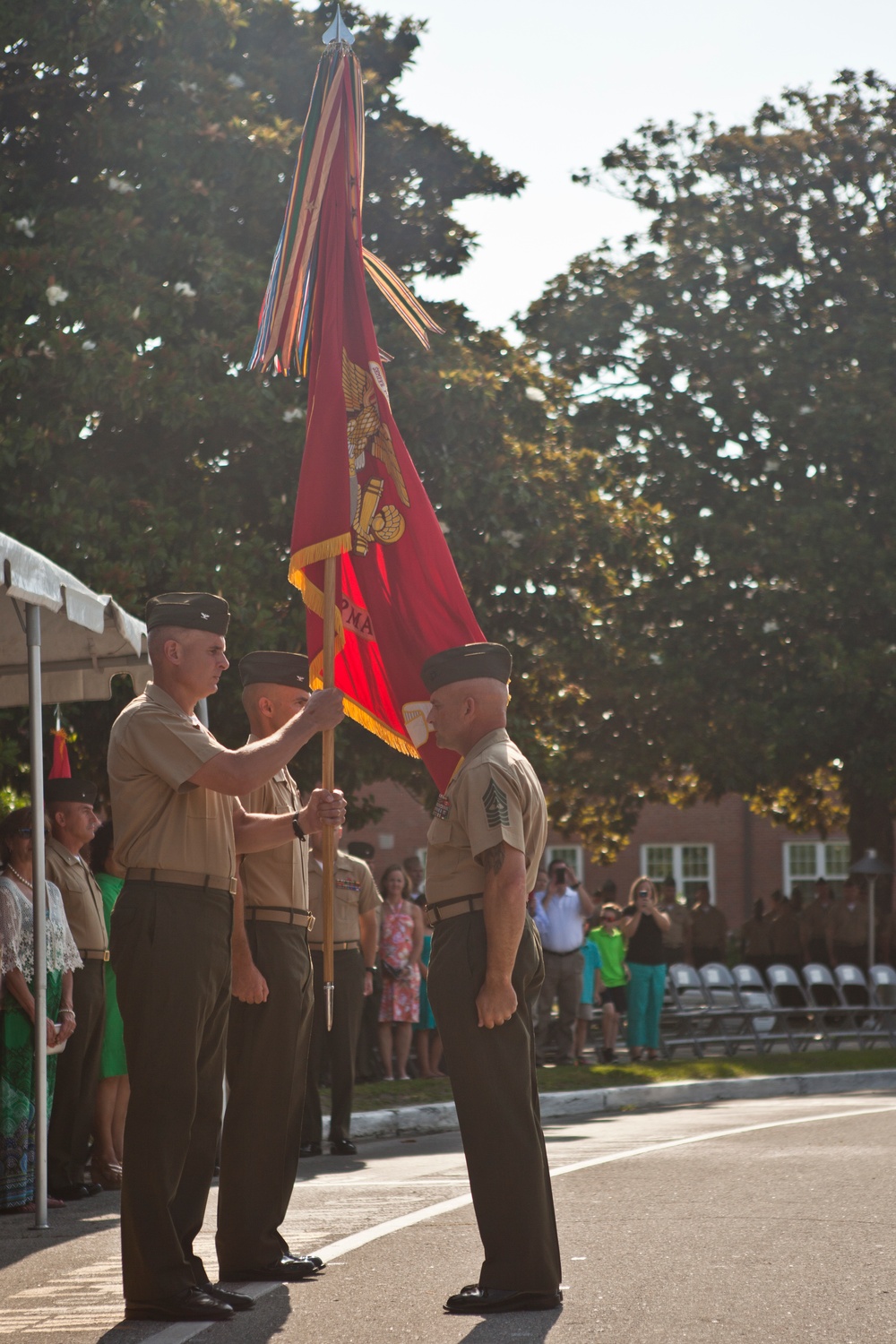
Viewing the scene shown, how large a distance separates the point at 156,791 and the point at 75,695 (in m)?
5.71

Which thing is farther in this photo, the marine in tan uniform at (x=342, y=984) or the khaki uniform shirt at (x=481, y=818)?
the marine in tan uniform at (x=342, y=984)

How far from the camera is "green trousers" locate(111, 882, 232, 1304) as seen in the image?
5543 mm

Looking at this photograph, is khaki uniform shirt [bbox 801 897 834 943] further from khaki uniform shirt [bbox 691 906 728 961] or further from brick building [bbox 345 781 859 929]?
brick building [bbox 345 781 859 929]

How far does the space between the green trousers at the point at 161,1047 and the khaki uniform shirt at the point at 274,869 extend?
0.96 meters

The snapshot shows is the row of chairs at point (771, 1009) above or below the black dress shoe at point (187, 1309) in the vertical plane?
below

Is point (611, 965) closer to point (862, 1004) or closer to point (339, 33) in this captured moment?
point (862, 1004)

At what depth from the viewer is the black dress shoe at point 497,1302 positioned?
224 inches

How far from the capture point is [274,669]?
7191 mm

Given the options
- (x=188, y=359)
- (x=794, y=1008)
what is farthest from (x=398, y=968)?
(x=794, y=1008)

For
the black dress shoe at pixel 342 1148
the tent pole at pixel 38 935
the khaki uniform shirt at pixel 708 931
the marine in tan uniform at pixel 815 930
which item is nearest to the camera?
the tent pole at pixel 38 935

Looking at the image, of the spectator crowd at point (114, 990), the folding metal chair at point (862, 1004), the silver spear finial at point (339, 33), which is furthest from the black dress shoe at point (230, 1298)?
the folding metal chair at point (862, 1004)

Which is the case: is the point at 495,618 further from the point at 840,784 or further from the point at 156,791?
the point at 156,791

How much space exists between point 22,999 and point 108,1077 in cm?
169

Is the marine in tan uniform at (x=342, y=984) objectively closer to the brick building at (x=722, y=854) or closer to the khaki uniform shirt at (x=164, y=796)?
the khaki uniform shirt at (x=164, y=796)
